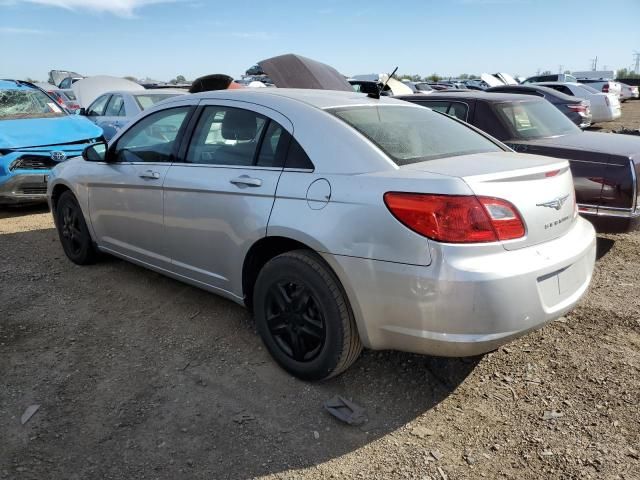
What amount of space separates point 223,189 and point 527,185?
1687 mm

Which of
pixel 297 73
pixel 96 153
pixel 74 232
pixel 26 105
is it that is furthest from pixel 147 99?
pixel 96 153

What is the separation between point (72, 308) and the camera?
3998mm

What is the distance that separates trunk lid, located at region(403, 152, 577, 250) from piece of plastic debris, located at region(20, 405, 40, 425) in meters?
2.28

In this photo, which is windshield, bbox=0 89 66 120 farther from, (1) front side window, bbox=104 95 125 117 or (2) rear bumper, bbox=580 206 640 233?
(2) rear bumper, bbox=580 206 640 233

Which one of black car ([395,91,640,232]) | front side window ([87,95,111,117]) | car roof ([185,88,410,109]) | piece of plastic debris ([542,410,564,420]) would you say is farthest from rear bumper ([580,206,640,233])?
front side window ([87,95,111,117])

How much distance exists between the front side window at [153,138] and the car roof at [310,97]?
0.93 ft

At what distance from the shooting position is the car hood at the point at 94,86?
50.7 feet

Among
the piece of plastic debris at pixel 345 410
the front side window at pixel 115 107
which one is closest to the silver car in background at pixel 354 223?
the piece of plastic debris at pixel 345 410

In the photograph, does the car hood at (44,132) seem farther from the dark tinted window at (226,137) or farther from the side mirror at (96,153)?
the dark tinted window at (226,137)

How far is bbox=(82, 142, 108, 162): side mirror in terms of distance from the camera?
4.34 m

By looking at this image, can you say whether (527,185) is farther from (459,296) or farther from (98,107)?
(98,107)

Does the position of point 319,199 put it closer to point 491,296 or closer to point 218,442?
point 491,296

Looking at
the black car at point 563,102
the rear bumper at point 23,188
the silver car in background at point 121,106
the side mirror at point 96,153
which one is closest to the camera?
the side mirror at point 96,153

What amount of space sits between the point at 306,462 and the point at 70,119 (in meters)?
6.90
